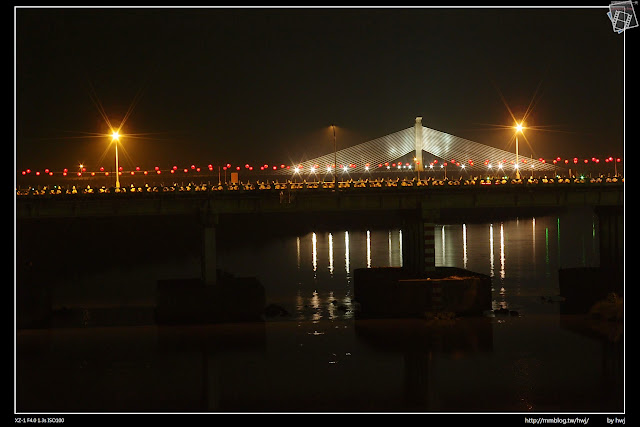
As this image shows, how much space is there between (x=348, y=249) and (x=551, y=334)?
209 feet

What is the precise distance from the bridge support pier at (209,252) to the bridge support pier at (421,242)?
10.8 metres

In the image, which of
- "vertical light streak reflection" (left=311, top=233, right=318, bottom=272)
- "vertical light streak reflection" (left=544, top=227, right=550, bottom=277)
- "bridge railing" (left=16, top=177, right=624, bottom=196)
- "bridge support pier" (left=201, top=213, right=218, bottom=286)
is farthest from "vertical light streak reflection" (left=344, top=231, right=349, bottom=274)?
"bridge support pier" (left=201, top=213, right=218, bottom=286)

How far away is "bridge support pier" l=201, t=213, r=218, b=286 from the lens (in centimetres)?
4622

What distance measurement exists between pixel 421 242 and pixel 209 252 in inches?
446

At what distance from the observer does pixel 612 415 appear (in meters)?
22.4

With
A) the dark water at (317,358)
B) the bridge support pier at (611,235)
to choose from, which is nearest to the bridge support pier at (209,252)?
the dark water at (317,358)

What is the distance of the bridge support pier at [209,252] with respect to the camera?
152 feet

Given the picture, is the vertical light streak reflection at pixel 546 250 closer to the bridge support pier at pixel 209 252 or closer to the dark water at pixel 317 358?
the dark water at pixel 317 358

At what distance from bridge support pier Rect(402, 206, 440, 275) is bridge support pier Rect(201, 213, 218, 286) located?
10789mm

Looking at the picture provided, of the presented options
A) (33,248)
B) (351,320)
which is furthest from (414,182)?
(33,248)

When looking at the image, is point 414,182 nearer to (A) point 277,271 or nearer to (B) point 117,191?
(B) point 117,191

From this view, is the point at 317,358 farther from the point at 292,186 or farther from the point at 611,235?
the point at 611,235

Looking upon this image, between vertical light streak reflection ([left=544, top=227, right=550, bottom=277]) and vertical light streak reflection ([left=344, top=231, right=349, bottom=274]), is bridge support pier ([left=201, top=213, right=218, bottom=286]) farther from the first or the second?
vertical light streak reflection ([left=544, top=227, right=550, bottom=277])

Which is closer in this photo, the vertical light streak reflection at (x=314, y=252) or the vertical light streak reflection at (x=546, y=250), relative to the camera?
the vertical light streak reflection at (x=546, y=250)
